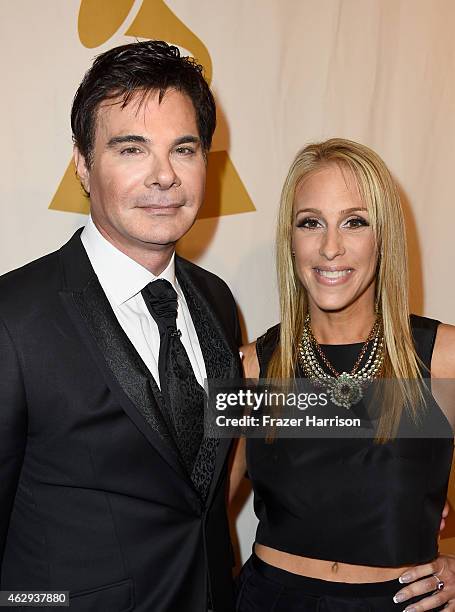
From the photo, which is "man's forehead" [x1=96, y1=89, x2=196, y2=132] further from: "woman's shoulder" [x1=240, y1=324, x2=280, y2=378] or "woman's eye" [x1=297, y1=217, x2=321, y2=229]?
"woman's shoulder" [x1=240, y1=324, x2=280, y2=378]

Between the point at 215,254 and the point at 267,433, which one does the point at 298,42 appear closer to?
the point at 215,254

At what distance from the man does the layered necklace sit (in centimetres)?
38

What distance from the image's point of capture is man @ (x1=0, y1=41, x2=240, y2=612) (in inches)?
58.0

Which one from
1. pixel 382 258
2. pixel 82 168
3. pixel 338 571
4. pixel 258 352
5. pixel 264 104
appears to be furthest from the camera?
pixel 264 104

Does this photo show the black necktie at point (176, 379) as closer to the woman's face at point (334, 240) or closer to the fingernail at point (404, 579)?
the woman's face at point (334, 240)

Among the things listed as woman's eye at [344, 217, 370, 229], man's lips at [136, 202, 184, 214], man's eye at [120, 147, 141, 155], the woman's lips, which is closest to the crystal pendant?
the woman's lips

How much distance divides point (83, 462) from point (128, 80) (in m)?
0.77

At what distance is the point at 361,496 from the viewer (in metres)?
1.79

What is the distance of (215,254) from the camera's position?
7.58 feet

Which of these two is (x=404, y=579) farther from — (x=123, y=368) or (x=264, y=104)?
(x=264, y=104)

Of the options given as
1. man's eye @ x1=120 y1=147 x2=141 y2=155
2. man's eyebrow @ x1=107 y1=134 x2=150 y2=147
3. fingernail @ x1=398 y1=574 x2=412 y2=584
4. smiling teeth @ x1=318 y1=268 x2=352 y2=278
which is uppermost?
man's eyebrow @ x1=107 y1=134 x2=150 y2=147

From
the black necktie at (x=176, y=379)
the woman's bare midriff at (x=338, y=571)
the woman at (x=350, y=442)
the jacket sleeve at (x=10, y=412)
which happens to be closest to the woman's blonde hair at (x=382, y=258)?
the woman at (x=350, y=442)

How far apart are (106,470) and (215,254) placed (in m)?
0.96

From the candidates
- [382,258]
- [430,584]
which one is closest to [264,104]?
[382,258]
